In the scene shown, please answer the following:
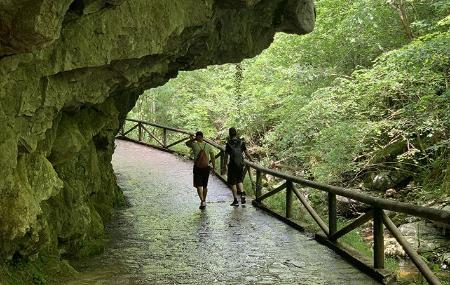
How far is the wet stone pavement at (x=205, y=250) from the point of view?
684 centimetres

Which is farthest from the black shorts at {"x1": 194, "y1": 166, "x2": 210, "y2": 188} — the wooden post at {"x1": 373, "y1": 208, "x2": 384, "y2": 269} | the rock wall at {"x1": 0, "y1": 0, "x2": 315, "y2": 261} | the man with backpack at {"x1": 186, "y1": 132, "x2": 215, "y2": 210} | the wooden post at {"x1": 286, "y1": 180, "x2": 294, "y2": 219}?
the wooden post at {"x1": 373, "y1": 208, "x2": 384, "y2": 269}

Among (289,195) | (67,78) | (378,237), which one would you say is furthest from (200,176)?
(67,78)

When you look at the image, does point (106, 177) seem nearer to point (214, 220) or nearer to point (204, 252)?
point (214, 220)

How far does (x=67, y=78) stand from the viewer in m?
6.08

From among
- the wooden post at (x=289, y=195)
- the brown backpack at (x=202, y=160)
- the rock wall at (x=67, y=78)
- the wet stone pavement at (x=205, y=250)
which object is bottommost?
the wet stone pavement at (x=205, y=250)

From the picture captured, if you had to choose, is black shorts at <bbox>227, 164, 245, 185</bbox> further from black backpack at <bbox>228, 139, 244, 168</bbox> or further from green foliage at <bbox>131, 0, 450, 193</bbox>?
green foliage at <bbox>131, 0, 450, 193</bbox>

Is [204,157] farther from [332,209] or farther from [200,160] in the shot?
[332,209]

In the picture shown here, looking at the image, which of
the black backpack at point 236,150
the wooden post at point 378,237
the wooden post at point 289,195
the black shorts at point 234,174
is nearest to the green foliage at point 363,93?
the black shorts at point 234,174

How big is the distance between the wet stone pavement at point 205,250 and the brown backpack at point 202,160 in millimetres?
1103

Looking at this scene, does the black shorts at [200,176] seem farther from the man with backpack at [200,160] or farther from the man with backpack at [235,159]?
the man with backpack at [235,159]

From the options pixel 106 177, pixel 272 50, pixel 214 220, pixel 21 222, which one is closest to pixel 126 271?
pixel 21 222

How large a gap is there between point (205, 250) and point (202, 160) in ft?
13.3

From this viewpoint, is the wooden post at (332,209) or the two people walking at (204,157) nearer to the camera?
the wooden post at (332,209)

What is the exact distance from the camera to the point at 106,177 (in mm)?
11977
